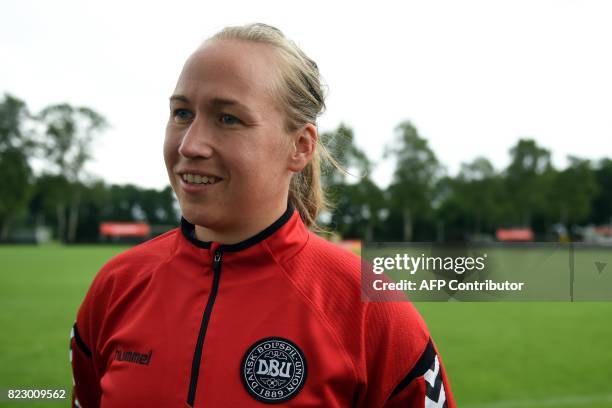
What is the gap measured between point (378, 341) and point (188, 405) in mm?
567

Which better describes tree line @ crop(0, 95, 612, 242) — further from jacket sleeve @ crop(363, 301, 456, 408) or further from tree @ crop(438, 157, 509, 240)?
jacket sleeve @ crop(363, 301, 456, 408)

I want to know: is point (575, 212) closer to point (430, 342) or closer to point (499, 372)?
point (499, 372)

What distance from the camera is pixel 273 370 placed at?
168 cm

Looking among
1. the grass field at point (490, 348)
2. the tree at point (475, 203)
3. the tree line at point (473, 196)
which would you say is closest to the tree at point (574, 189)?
the tree line at point (473, 196)

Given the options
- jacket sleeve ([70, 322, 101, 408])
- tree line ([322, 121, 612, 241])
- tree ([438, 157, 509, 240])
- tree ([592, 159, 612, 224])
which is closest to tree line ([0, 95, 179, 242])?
tree line ([322, 121, 612, 241])

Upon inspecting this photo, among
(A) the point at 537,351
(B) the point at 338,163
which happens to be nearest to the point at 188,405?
(B) the point at 338,163

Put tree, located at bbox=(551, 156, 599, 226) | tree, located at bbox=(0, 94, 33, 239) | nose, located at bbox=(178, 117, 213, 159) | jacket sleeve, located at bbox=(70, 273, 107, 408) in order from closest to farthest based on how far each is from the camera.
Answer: nose, located at bbox=(178, 117, 213, 159) → jacket sleeve, located at bbox=(70, 273, 107, 408) → tree, located at bbox=(0, 94, 33, 239) → tree, located at bbox=(551, 156, 599, 226)

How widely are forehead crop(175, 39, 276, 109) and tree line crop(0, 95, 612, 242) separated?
5098 centimetres

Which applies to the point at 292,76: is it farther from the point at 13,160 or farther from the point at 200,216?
the point at 13,160

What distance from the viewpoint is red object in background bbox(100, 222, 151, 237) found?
6084 centimetres

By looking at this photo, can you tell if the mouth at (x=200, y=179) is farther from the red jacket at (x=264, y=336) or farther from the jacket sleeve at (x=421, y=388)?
the jacket sleeve at (x=421, y=388)

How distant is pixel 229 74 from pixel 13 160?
2462 inches

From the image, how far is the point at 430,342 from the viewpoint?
179 cm

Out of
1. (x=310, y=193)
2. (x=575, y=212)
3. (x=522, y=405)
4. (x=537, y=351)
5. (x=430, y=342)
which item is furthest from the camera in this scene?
(x=575, y=212)
